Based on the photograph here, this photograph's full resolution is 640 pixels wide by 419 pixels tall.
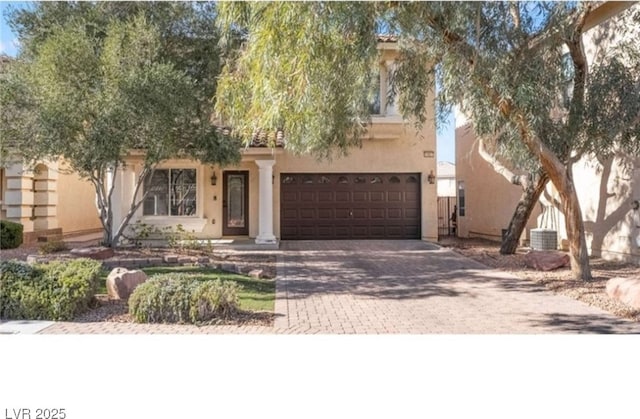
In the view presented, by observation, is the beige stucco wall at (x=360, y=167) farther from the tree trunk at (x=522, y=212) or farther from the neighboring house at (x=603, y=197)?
the tree trunk at (x=522, y=212)

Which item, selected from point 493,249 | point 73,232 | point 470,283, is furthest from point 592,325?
point 73,232

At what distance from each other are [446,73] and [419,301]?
4053 millimetres

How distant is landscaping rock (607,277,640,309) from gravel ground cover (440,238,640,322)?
0.32 feet

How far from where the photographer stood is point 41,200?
1795 centimetres

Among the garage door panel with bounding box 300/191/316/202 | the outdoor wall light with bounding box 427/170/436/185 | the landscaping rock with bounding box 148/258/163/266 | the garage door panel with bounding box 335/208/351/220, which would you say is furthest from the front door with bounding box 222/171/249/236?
the outdoor wall light with bounding box 427/170/436/185

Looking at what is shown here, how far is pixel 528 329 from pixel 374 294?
10.2ft

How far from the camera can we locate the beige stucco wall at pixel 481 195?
1844 cm

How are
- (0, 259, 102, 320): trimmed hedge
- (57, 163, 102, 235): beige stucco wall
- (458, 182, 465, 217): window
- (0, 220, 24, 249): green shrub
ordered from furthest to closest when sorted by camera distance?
(458, 182, 465, 217): window
(57, 163, 102, 235): beige stucco wall
(0, 220, 24, 249): green shrub
(0, 259, 102, 320): trimmed hedge

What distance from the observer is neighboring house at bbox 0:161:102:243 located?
17.0 m

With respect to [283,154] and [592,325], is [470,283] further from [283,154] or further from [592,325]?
[283,154]

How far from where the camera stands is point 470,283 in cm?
1092

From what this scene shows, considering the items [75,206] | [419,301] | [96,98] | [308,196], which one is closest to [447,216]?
[308,196]

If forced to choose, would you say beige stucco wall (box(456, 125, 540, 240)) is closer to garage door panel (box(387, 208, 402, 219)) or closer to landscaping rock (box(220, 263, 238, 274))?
garage door panel (box(387, 208, 402, 219))

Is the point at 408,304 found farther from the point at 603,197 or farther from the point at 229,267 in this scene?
the point at 603,197
